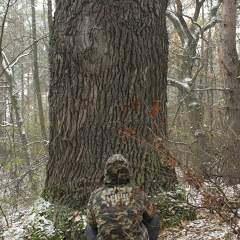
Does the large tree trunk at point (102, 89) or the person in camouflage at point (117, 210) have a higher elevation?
the large tree trunk at point (102, 89)

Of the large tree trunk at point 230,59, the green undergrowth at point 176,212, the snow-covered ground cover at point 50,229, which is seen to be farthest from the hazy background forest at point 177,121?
the snow-covered ground cover at point 50,229

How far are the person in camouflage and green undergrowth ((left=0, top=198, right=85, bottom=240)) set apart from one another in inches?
37.7

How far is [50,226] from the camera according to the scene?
4594 millimetres

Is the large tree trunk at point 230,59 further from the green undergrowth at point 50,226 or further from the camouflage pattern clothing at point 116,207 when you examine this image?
the camouflage pattern clothing at point 116,207

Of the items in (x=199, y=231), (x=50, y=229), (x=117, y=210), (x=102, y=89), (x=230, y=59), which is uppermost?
(x=230, y=59)

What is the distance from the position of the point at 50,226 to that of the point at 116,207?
1.69m

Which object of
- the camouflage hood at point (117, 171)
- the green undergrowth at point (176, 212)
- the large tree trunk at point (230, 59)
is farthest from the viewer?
the large tree trunk at point (230, 59)

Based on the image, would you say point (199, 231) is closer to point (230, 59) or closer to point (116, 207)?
point (116, 207)

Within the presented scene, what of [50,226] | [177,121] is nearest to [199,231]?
[50,226]

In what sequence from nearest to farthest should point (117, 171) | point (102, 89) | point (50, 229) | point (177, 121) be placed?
point (117, 171), point (50, 229), point (102, 89), point (177, 121)

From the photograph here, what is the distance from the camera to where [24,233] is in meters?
4.52

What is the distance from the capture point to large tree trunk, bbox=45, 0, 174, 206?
465 centimetres

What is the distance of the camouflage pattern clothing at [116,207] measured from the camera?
3.21 meters

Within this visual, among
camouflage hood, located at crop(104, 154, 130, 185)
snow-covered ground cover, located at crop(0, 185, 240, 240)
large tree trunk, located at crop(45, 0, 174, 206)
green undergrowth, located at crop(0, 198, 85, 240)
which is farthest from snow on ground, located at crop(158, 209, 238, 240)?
camouflage hood, located at crop(104, 154, 130, 185)
